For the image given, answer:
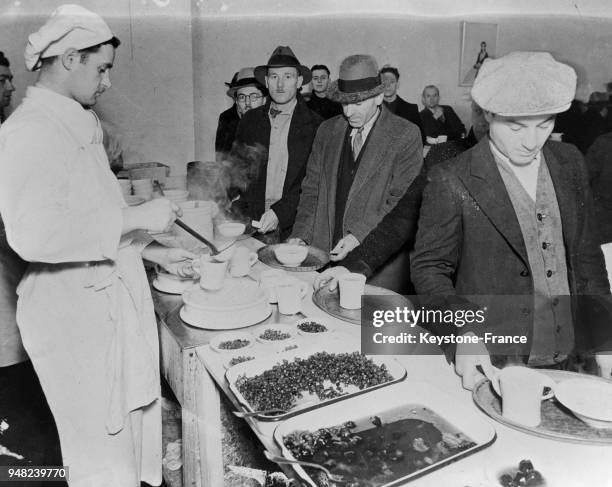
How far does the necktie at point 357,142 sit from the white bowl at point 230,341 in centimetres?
117

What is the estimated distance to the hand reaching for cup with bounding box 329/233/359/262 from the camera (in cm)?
216

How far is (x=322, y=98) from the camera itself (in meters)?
4.13

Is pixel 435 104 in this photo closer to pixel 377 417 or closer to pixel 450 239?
pixel 450 239

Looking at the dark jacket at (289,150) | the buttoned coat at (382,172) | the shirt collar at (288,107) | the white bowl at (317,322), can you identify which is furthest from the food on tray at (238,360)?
the shirt collar at (288,107)

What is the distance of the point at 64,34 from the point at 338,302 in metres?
1.07

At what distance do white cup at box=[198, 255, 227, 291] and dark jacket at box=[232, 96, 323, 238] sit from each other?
1140 mm

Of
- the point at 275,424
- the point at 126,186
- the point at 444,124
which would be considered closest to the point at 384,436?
the point at 275,424

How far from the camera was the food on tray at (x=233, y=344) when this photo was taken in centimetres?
137

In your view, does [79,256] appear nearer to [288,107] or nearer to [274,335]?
[274,335]

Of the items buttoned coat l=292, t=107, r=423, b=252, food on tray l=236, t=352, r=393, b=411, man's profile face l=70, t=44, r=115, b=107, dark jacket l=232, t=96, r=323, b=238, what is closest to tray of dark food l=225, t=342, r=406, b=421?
food on tray l=236, t=352, r=393, b=411

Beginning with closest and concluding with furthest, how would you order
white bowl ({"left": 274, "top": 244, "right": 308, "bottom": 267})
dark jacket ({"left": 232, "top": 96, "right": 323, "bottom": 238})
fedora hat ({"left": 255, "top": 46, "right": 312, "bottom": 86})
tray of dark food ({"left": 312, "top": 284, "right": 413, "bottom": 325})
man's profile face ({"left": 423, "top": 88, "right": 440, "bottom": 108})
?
tray of dark food ({"left": 312, "top": 284, "right": 413, "bottom": 325}), white bowl ({"left": 274, "top": 244, "right": 308, "bottom": 267}), dark jacket ({"left": 232, "top": 96, "right": 323, "bottom": 238}), fedora hat ({"left": 255, "top": 46, "right": 312, "bottom": 86}), man's profile face ({"left": 423, "top": 88, "right": 440, "bottom": 108})

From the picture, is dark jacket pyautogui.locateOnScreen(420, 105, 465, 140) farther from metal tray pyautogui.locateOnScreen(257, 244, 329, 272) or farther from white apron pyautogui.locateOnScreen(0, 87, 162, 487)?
white apron pyautogui.locateOnScreen(0, 87, 162, 487)

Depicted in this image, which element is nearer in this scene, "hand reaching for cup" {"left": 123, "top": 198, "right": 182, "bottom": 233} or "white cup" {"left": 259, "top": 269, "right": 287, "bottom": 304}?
"hand reaching for cup" {"left": 123, "top": 198, "right": 182, "bottom": 233}

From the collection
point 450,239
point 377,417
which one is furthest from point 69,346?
point 450,239
